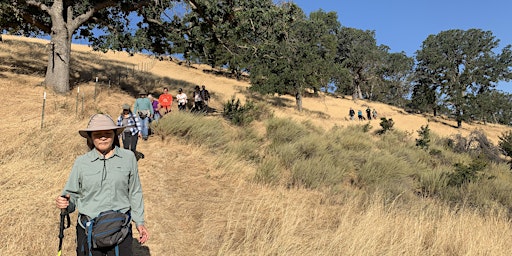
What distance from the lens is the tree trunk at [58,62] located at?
43.3ft

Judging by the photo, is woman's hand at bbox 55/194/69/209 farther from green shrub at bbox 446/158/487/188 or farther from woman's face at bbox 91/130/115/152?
green shrub at bbox 446/158/487/188

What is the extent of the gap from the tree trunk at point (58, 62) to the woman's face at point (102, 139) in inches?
486

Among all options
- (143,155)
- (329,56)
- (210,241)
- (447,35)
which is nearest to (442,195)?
(210,241)

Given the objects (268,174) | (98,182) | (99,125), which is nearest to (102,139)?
(99,125)

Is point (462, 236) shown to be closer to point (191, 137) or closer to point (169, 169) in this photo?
point (169, 169)

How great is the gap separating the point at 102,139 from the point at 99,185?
38 centimetres

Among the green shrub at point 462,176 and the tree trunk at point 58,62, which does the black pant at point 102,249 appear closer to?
the green shrub at point 462,176

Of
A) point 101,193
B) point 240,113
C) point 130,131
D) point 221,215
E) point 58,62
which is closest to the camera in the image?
point 101,193

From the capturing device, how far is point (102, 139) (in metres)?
2.67

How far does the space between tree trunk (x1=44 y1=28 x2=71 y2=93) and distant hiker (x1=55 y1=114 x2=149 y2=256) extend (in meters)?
12.3

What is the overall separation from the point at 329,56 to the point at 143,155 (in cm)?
2984

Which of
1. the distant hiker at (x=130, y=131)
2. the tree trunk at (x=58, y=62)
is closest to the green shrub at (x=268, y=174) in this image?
the distant hiker at (x=130, y=131)

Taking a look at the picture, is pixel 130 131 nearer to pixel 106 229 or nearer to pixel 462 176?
pixel 106 229

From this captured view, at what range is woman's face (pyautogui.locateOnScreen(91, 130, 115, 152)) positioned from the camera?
2662 millimetres
